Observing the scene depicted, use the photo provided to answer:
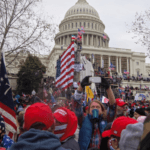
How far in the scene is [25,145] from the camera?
1270mm

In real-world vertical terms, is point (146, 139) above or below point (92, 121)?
above

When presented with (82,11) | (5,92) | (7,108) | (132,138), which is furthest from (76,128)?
(82,11)

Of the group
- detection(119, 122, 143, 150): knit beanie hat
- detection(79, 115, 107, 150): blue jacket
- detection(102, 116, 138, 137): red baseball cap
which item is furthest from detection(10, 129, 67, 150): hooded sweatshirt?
detection(79, 115, 107, 150): blue jacket

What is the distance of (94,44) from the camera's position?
74.1 meters

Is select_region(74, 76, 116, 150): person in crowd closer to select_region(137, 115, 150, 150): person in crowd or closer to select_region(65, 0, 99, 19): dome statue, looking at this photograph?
select_region(137, 115, 150, 150): person in crowd

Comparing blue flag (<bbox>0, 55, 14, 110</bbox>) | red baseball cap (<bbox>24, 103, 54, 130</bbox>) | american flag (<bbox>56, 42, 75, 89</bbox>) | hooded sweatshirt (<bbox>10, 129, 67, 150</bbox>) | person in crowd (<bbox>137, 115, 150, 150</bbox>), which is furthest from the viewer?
american flag (<bbox>56, 42, 75, 89</bbox>)

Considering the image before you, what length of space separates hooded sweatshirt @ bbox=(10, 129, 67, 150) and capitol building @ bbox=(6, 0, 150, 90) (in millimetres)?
57104

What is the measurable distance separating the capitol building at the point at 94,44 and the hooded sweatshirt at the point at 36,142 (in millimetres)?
57104

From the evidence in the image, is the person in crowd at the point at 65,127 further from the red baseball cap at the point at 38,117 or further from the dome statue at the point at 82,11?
the dome statue at the point at 82,11

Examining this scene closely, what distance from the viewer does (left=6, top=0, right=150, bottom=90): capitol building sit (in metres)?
64.8

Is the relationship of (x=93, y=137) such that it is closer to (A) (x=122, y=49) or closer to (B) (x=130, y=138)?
(B) (x=130, y=138)

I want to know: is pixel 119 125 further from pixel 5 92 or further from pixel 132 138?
pixel 5 92

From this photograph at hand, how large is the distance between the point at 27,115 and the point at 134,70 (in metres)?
71.7

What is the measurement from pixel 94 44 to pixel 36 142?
74060mm
